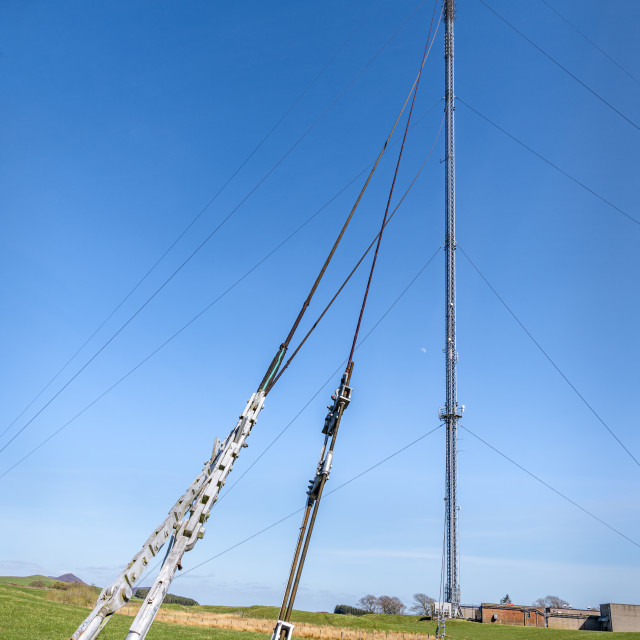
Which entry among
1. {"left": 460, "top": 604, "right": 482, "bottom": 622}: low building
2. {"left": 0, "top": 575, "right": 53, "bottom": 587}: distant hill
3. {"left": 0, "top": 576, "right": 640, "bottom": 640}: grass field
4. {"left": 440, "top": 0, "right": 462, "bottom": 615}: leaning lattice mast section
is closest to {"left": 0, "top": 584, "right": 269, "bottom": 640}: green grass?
{"left": 0, "top": 576, "right": 640, "bottom": 640}: grass field

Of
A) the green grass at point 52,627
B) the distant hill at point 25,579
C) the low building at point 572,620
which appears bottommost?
the green grass at point 52,627

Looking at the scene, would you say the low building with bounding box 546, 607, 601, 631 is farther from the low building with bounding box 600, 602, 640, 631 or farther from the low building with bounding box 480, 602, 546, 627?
the low building with bounding box 600, 602, 640, 631

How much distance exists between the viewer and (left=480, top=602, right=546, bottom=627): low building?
2299 inches

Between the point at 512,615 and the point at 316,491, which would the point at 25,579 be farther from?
the point at 316,491

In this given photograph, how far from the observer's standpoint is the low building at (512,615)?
2299 inches

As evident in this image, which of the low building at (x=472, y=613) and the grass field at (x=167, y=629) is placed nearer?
the grass field at (x=167, y=629)

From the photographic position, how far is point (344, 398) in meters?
8.23

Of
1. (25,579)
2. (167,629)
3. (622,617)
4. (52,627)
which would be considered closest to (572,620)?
(622,617)

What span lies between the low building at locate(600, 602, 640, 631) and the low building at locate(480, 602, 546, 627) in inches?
313

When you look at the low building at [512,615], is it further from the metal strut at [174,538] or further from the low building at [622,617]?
the metal strut at [174,538]

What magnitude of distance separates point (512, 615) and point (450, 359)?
37.0 meters

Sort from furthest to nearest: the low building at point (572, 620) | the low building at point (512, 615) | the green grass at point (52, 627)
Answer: the low building at point (572, 620) → the low building at point (512, 615) → the green grass at point (52, 627)

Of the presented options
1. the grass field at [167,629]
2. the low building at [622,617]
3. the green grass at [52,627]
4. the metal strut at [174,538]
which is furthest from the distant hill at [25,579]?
the metal strut at [174,538]

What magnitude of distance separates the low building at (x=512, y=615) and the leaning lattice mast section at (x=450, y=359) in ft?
72.0
